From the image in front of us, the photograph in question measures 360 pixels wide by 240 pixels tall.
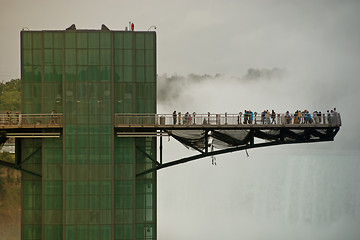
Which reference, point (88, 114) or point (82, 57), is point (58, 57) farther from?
point (88, 114)

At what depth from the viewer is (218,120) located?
52094 millimetres

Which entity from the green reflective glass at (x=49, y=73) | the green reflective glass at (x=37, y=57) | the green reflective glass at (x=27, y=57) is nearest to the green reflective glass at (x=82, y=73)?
the green reflective glass at (x=49, y=73)

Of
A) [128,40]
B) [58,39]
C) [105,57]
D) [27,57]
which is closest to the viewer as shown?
[105,57]

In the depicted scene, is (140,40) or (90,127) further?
(140,40)

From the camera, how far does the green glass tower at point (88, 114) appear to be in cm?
5100

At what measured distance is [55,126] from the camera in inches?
1998

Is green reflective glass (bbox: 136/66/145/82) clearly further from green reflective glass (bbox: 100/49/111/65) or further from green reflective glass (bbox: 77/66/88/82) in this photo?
green reflective glass (bbox: 77/66/88/82)

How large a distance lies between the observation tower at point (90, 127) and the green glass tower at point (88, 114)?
8 centimetres

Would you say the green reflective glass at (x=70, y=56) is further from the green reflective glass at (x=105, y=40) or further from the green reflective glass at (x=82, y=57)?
the green reflective glass at (x=105, y=40)

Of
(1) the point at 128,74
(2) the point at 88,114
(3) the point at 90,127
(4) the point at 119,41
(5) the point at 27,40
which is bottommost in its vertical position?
(3) the point at 90,127

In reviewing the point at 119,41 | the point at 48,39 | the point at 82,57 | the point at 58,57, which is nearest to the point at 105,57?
the point at 119,41

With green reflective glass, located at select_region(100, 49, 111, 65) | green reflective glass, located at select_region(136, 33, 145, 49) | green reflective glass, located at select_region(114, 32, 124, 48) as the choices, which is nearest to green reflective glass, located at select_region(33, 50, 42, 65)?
green reflective glass, located at select_region(100, 49, 111, 65)

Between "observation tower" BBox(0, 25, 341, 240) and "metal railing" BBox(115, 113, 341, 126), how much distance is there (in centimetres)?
9

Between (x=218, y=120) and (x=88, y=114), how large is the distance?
35.5ft
